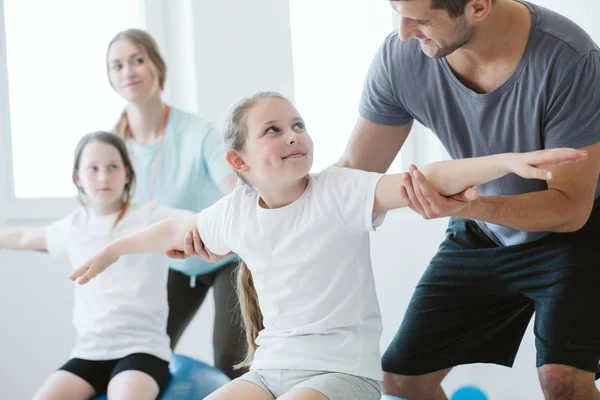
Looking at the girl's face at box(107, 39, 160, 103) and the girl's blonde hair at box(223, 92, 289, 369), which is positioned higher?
the girl's face at box(107, 39, 160, 103)

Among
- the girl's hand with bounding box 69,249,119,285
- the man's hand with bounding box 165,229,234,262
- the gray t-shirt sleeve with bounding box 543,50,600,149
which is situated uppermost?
the gray t-shirt sleeve with bounding box 543,50,600,149

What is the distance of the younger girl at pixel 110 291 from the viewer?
236 cm

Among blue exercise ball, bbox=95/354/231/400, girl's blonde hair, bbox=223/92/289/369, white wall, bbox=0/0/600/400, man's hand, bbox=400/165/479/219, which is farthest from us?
white wall, bbox=0/0/600/400

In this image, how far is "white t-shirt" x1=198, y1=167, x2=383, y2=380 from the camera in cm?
169

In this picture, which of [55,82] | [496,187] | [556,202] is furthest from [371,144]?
[55,82]

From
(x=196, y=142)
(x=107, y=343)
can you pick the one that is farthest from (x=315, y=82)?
(x=107, y=343)

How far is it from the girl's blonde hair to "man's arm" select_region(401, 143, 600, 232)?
548mm

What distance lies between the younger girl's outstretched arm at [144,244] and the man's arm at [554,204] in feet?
2.43

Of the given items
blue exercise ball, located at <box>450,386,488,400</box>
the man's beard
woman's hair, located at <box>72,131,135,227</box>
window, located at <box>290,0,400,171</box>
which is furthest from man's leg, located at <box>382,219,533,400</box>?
window, located at <box>290,0,400,171</box>

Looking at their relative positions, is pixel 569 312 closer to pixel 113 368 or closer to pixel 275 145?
pixel 275 145

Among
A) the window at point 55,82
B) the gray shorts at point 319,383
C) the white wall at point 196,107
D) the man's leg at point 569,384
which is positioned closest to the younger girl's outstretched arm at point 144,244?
the gray shorts at point 319,383

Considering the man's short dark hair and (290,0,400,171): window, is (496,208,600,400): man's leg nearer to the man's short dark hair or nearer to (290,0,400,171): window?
the man's short dark hair

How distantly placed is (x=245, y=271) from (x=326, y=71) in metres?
2.15

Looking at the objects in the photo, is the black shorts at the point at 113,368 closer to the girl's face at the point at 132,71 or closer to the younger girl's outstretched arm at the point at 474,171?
the girl's face at the point at 132,71
